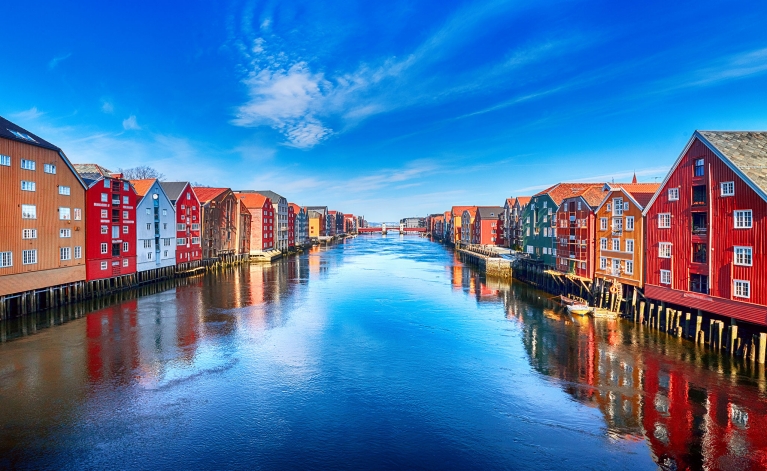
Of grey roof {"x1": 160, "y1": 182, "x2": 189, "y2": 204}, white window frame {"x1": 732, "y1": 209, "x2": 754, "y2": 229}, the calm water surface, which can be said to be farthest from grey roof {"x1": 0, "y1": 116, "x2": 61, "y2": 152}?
white window frame {"x1": 732, "y1": 209, "x2": 754, "y2": 229}

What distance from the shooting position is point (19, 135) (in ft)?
108

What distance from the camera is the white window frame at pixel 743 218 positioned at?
72.6 feet

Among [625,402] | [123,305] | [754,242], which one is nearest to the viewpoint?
[625,402]

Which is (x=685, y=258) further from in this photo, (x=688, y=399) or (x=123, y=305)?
(x=123, y=305)

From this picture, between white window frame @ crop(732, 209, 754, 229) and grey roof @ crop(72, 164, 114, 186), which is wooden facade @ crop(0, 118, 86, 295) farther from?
white window frame @ crop(732, 209, 754, 229)

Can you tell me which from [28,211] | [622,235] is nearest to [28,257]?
[28,211]

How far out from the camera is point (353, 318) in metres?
34.3

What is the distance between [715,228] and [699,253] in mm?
2365

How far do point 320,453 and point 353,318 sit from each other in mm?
20352

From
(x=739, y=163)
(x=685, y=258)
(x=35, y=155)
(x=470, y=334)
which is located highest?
(x=35, y=155)

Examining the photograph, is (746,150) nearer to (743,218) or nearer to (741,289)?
(743,218)

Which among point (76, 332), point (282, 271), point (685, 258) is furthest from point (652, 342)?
point (282, 271)

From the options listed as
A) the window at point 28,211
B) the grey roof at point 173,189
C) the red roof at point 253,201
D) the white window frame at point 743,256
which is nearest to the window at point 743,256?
the white window frame at point 743,256

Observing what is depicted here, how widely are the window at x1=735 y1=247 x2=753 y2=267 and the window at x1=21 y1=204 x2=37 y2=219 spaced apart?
49172mm
